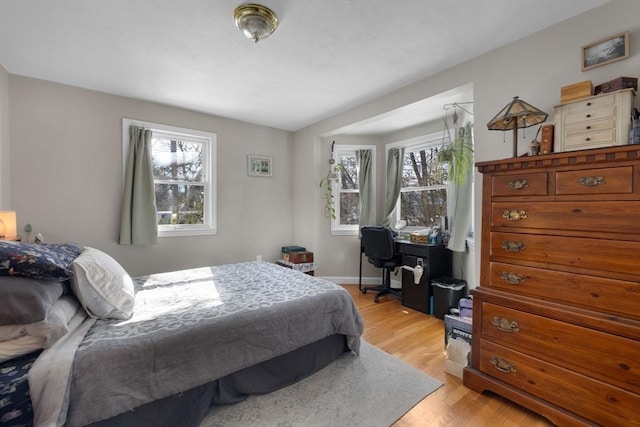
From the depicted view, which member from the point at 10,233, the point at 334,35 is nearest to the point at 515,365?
the point at 334,35

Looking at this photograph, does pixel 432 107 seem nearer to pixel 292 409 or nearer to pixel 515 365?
pixel 515 365

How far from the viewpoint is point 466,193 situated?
301 cm

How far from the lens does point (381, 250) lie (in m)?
3.45

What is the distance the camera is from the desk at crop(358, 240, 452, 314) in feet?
10.4

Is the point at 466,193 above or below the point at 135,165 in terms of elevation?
below

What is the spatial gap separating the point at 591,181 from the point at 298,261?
322cm

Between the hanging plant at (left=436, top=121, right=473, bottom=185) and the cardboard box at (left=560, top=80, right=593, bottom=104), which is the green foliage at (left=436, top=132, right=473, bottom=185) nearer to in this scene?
the hanging plant at (left=436, top=121, right=473, bottom=185)

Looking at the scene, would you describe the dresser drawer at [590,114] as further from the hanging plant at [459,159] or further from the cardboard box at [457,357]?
the cardboard box at [457,357]

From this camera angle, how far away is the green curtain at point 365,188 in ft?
13.8

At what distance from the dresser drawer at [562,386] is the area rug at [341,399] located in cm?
42

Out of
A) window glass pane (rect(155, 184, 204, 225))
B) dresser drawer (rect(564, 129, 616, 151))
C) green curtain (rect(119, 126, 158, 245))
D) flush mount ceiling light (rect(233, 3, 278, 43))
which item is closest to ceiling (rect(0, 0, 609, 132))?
flush mount ceiling light (rect(233, 3, 278, 43))

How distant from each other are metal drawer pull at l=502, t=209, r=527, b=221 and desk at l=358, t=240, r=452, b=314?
1.54m

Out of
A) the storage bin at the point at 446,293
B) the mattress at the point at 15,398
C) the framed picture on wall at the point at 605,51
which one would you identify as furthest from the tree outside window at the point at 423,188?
the mattress at the point at 15,398

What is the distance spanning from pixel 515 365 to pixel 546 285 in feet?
1.73
